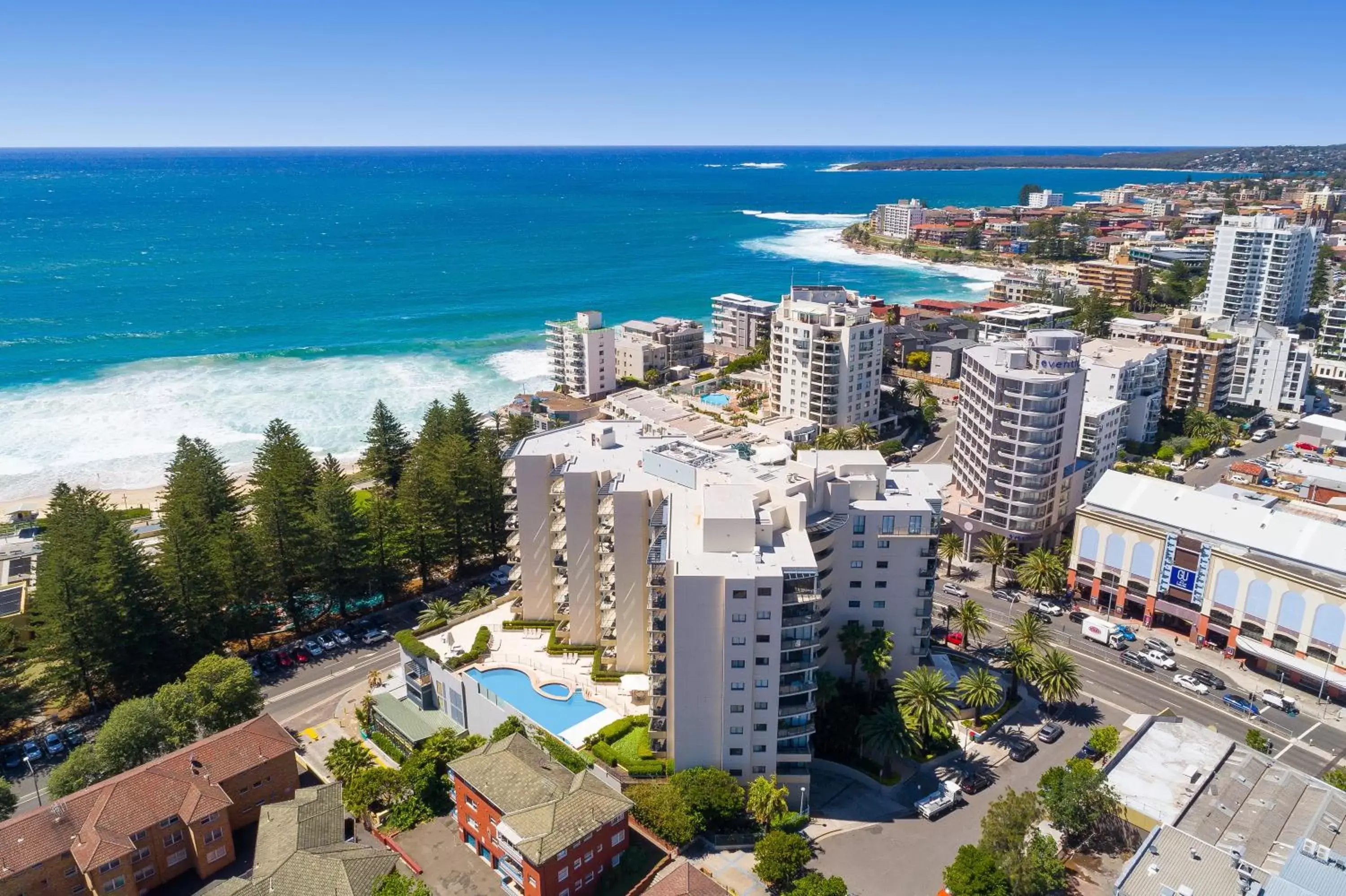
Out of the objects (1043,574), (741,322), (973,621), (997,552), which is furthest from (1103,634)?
(741,322)

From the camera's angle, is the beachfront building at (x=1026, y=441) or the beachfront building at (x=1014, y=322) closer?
the beachfront building at (x=1026, y=441)

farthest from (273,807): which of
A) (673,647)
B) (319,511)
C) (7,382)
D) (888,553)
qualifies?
(7,382)

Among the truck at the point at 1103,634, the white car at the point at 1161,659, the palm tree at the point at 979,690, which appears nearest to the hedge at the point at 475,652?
the palm tree at the point at 979,690

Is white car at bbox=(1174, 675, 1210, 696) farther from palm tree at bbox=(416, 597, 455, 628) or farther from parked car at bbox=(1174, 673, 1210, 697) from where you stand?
palm tree at bbox=(416, 597, 455, 628)

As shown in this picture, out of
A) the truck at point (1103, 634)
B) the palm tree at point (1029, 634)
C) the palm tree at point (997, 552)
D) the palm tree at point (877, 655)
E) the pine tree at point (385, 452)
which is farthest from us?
the pine tree at point (385, 452)

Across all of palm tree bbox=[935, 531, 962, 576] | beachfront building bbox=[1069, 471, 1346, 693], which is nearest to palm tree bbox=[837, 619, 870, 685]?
palm tree bbox=[935, 531, 962, 576]

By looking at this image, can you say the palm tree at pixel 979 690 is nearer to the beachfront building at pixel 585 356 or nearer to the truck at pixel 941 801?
the truck at pixel 941 801
